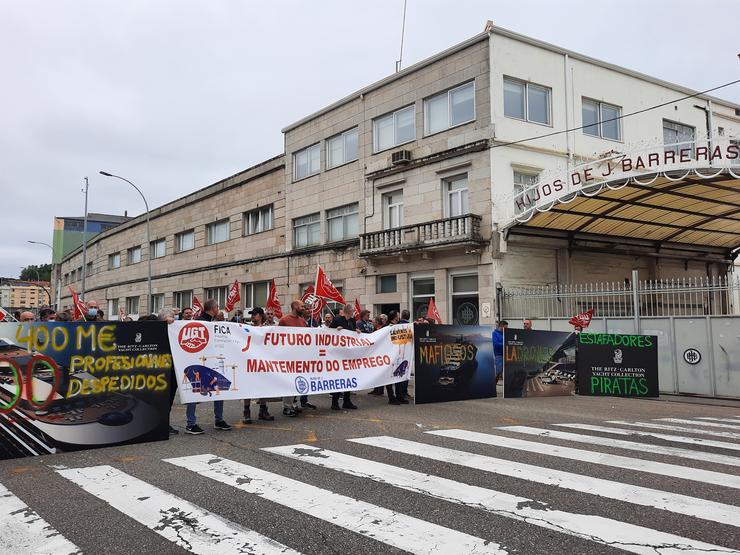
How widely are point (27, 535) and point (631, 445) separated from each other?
21.4ft

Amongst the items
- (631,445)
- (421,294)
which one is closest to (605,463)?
(631,445)

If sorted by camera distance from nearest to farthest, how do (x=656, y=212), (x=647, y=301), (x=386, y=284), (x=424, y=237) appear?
(x=647, y=301)
(x=656, y=212)
(x=424, y=237)
(x=386, y=284)

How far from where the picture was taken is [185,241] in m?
37.7

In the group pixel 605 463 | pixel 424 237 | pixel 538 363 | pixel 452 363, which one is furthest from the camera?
pixel 424 237

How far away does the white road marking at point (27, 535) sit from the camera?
3.96m

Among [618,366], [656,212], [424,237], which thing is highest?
[656,212]

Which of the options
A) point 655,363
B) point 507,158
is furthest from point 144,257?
point 655,363

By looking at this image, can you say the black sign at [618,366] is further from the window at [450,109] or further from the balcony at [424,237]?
the window at [450,109]

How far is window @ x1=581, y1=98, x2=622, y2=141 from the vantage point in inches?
853

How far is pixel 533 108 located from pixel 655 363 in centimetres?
1057

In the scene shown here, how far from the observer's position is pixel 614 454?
681 cm

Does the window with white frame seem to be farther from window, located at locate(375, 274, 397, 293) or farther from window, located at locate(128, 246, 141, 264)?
window, located at locate(375, 274, 397, 293)

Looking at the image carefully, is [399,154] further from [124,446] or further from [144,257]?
[144,257]

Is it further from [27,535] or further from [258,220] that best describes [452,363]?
[258,220]
